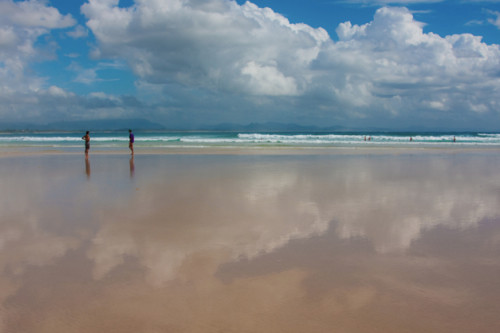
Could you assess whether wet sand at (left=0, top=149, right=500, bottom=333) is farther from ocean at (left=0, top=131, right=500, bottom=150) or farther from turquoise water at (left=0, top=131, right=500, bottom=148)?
turquoise water at (left=0, top=131, right=500, bottom=148)

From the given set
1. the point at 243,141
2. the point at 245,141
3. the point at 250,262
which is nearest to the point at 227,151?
the point at 243,141

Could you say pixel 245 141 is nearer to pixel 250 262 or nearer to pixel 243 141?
pixel 243 141

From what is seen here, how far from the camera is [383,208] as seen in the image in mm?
8125

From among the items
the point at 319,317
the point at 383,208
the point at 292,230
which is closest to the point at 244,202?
the point at 292,230

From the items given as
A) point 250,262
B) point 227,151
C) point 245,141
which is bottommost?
point 250,262

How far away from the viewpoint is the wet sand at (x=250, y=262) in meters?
3.58

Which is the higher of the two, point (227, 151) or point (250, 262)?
point (227, 151)

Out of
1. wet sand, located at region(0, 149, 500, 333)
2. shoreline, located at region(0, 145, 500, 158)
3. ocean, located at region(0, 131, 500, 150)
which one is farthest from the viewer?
ocean, located at region(0, 131, 500, 150)

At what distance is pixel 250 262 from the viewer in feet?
16.1

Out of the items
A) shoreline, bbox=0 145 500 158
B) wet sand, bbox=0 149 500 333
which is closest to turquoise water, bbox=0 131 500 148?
shoreline, bbox=0 145 500 158

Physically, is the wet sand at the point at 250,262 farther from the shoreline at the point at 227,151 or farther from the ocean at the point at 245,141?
the ocean at the point at 245,141

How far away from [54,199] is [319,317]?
798cm

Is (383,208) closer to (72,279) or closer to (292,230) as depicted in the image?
(292,230)

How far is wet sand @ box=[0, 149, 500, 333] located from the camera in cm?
358
